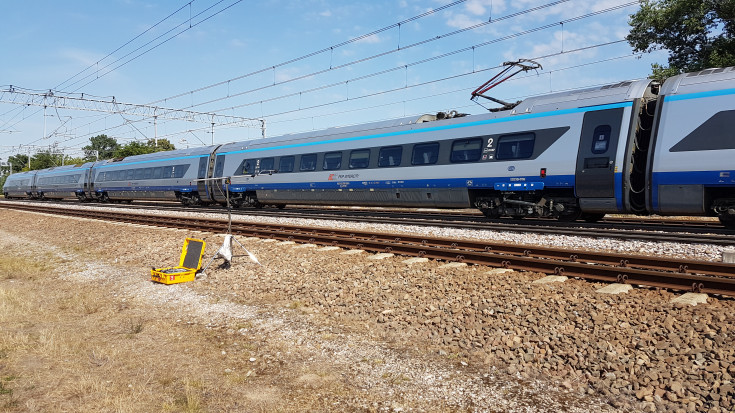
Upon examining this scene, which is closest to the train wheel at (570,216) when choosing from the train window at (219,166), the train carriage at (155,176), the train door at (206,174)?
the train carriage at (155,176)

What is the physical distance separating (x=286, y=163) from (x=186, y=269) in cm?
1222

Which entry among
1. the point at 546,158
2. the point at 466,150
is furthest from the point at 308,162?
the point at 546,158

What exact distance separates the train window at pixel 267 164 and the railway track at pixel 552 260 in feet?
28.3

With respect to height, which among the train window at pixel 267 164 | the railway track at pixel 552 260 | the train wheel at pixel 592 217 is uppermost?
the train window at pixel 267 164

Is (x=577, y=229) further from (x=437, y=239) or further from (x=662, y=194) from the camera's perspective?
(x=437, y=239)

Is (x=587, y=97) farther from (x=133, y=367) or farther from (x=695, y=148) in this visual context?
(x=133, y=367)

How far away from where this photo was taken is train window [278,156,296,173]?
71.4 feet

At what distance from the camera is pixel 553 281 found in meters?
A: 7.35

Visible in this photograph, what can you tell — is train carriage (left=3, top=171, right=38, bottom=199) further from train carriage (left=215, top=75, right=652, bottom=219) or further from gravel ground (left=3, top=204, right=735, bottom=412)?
gravel ground (left=3, top=204, right=735, bottom=412)

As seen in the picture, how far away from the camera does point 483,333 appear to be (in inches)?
232

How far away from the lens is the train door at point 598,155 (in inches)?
462

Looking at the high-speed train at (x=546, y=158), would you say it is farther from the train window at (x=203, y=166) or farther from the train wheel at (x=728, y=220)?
the train window at (x=203, y=166)

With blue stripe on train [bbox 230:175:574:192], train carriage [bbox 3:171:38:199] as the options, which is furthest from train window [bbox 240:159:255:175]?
train carriage [bbox 3:171:38:199]

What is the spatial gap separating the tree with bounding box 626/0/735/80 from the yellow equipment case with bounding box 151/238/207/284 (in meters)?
20.7
